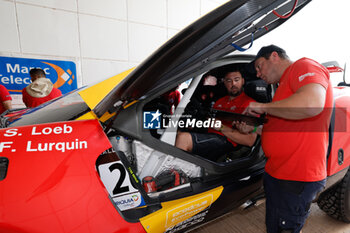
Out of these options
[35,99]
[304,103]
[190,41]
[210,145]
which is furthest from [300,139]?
[35,99]

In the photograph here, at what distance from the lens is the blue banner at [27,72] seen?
2940 millimetres

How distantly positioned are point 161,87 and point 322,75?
2.76 feet

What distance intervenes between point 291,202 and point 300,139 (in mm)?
377

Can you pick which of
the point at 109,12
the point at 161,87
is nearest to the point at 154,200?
the point at 161,87

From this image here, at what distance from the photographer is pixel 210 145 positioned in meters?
1.54

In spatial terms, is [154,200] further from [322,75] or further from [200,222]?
[322,75]

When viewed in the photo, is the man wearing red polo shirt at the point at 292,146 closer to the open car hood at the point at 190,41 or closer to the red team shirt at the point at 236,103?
the open car hood at the point at 190,41

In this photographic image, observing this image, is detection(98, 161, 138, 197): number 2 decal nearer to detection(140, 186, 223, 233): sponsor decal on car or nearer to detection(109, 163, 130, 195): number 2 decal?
detection(109, 163, 130, 195): number 2 decal

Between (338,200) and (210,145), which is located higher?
(210,145)

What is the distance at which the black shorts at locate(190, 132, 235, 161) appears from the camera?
1453 millimetres

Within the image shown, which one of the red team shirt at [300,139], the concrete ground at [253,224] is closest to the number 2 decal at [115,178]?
the red team shirt at [300,139]

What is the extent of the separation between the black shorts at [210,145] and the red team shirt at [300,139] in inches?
19.6

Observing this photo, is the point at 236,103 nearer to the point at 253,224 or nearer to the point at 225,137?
the point at 225,137

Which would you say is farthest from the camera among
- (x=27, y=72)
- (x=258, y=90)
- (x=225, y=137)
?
(x=27, y=72)
